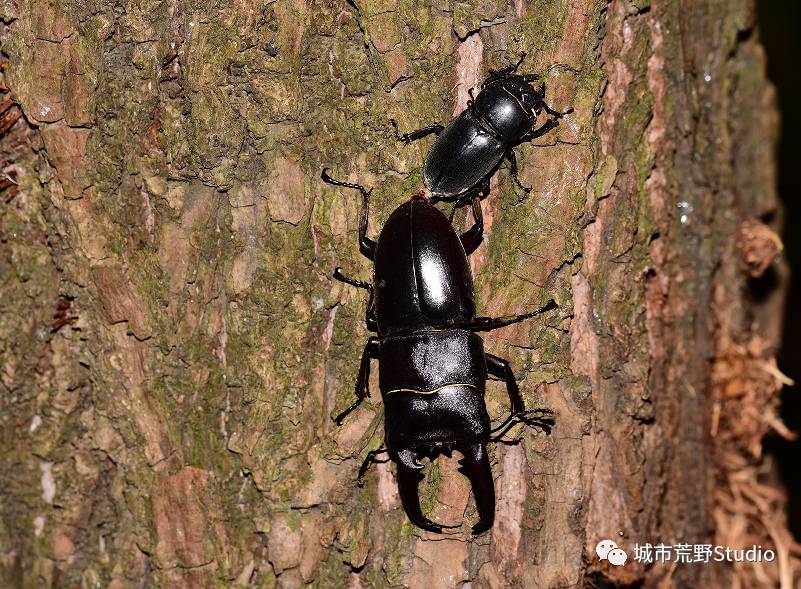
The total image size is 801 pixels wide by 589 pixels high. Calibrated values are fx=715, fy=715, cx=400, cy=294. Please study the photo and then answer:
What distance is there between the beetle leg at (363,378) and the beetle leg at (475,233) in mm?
546

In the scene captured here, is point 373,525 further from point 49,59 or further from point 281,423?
point 49,59

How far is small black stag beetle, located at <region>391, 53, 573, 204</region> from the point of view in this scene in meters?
2.79

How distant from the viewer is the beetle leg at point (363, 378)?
2904 mm

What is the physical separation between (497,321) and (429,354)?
0.32 m

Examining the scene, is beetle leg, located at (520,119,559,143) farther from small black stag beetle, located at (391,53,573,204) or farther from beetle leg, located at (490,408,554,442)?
beetle leg, located at (490,408,554,442)

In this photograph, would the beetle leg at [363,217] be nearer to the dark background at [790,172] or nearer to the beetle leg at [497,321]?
the beetle leg at [497,321]

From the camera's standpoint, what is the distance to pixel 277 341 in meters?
2.86

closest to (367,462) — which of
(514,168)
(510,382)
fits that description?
(510,382)

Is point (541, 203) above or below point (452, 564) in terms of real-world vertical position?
above

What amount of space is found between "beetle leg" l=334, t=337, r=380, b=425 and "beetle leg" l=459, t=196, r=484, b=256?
0.55 metres

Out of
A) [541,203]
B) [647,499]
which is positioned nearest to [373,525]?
[647,499]

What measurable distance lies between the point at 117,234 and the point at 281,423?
3.34 ft

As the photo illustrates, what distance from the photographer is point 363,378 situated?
2.90 m

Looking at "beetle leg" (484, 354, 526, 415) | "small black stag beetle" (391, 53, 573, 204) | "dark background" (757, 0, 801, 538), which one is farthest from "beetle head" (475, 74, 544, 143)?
"dark background" (757, 0, 801, 538)
